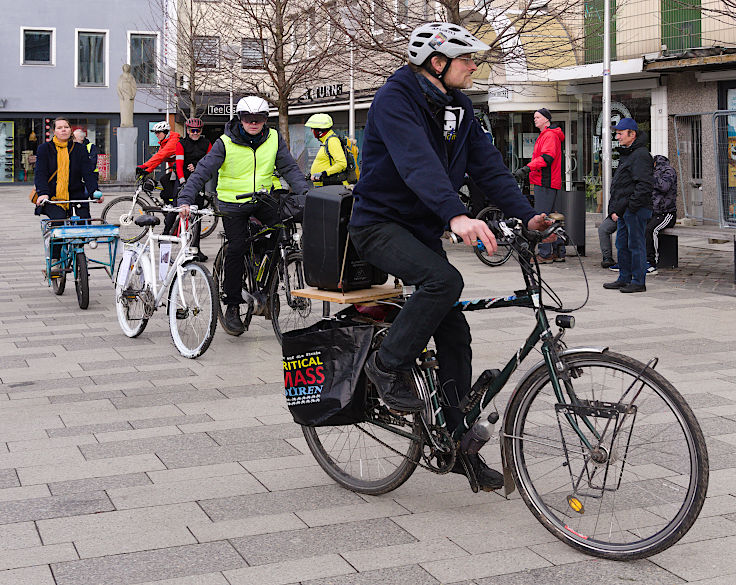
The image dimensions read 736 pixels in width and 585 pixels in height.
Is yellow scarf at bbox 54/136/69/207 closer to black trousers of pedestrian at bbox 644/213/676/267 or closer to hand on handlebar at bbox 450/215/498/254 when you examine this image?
black trousers of pedestrian at bbox 644/213/676/267

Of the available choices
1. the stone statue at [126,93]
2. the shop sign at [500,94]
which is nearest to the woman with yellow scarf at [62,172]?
the shop sign at [500,94]

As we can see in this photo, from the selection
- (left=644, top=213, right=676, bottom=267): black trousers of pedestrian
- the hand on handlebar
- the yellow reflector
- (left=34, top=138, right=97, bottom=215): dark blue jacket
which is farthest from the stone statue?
the yellow reflector

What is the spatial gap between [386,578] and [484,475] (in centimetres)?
82

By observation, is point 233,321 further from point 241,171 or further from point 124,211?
point 124,211

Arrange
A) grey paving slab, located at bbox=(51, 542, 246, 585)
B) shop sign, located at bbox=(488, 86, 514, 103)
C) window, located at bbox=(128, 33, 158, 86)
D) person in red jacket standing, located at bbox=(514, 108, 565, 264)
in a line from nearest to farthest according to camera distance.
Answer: grey paving slab, located at bbox=(51, 542, 246, 585)
person in red jacket standing, located at bbox=(514, 108, 565, 264)
shop sign, located at bbox=(488, 86, 514, 103)
window, located at bbox=(128, 33, 158, 86)

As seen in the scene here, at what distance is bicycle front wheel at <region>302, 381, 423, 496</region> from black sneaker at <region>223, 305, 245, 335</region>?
4.01m

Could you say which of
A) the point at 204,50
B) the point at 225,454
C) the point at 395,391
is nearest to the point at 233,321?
the point at 225,454

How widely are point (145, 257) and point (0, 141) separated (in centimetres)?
4224

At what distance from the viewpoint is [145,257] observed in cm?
931

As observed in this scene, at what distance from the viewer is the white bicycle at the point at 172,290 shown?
8383mm

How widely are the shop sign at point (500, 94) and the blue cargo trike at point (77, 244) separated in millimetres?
14989

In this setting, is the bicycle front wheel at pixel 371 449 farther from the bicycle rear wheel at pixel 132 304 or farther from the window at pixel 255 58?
the window at pixel 255 58

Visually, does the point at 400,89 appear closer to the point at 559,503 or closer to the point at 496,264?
the point at 559,503

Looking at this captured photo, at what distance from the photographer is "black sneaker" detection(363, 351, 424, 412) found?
4617mm
